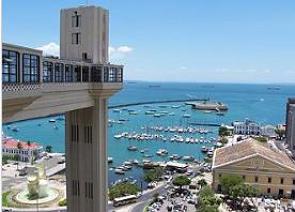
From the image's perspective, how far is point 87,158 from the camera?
18844mm

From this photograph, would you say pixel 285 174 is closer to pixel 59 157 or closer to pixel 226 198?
pixel 226 198

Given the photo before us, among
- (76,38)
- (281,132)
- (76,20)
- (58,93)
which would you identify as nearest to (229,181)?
(76,38)

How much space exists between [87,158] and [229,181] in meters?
26.0

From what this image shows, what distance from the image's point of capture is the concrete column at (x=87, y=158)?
18.7m

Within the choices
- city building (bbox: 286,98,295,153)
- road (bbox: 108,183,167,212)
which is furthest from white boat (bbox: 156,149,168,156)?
road (bbox: 108,183,167,212)

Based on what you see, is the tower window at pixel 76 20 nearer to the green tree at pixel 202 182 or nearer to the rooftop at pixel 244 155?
the rooftop at pixel 244 155

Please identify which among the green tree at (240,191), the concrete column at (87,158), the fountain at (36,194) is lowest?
the fountain at (36,194)

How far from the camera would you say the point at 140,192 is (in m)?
44.9

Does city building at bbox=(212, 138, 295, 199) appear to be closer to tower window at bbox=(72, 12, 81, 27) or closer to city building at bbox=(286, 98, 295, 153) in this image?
city building at bbox=(286, 98, 295, 153)

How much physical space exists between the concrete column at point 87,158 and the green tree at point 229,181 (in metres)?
24.4

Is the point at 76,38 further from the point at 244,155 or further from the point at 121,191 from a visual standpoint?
the point at 244,155

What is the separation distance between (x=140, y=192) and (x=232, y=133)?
161 ft

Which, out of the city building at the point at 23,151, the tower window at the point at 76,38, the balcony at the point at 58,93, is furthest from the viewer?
the city building at the point at 23,151

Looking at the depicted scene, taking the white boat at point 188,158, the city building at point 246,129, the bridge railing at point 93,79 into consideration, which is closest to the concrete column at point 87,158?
the bridge railing at point 93,79
